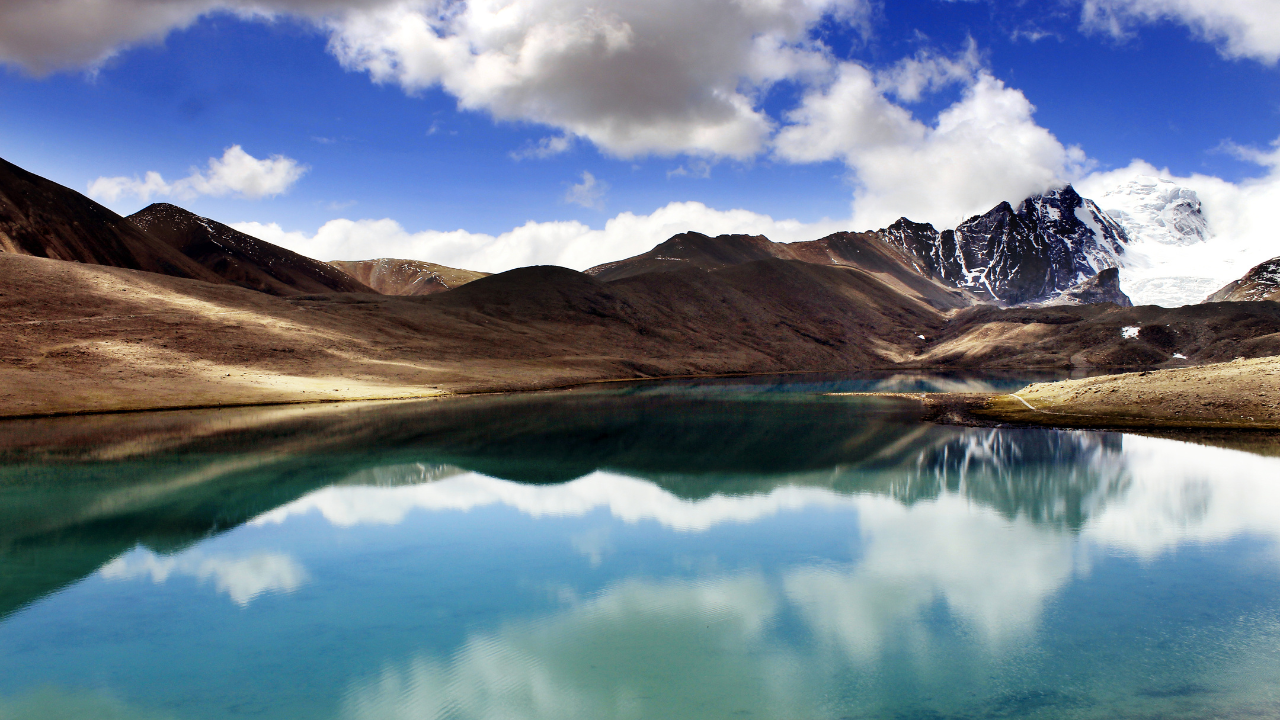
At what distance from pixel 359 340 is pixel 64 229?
118 metres

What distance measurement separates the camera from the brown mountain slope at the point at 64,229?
493 ft

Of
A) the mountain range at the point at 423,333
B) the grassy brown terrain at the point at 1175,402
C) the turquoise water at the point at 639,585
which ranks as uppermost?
the mountain range at the point at 423,333

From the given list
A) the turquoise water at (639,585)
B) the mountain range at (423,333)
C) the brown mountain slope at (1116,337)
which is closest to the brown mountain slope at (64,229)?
the mountain range at (423,333)

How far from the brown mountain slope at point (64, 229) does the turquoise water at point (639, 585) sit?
15565 cm

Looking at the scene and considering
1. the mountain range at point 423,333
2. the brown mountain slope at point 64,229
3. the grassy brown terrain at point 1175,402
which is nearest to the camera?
the grassy brown terrain at point 1175,402

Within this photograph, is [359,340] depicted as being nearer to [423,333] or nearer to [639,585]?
[423,333]

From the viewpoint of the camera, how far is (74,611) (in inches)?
627

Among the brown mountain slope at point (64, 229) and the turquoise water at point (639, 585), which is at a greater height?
the brown mountain slope at point (64, 229)

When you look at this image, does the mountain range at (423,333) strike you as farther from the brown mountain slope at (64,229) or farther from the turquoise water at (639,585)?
the turquoise water at (639,585)

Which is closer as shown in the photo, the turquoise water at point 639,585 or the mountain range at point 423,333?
the turquoise water at point 639,585

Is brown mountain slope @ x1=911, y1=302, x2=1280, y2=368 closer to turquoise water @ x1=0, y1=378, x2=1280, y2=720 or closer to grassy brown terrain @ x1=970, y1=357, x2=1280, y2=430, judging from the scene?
grassy brown terrain @ x1=970, y1=357, x2=1280, y2=430

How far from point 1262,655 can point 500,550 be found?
721 inches

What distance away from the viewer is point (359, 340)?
100938 millimetres

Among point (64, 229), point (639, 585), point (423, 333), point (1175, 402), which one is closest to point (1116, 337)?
point (1175, 402)
